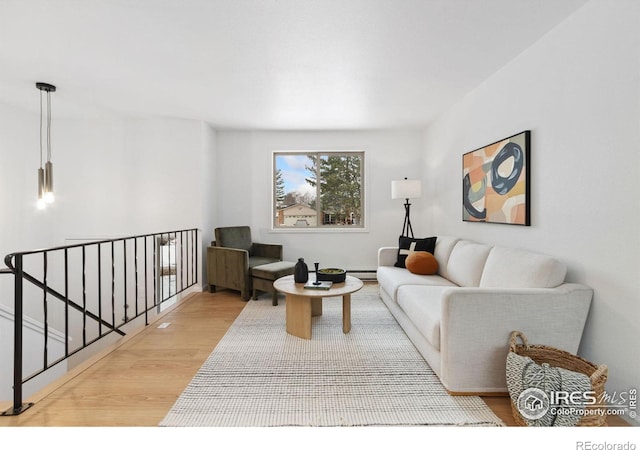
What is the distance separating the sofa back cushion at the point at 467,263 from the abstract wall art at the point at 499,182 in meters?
0.30

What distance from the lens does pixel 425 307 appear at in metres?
2.35

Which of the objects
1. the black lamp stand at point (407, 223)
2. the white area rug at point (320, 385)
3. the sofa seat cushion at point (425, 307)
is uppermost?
the black lamp stand at point (407, 223)

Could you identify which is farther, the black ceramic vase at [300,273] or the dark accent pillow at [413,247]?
the dark accent pillow at [413,247]

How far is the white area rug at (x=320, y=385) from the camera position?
175cm

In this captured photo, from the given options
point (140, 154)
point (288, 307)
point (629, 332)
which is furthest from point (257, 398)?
point (140, 154)

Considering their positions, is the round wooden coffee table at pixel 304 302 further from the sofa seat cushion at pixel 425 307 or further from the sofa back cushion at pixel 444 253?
the sofa back cushion at pixel 444 253

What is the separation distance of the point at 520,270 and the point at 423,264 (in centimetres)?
129

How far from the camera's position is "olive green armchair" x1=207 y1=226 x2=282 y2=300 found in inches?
156

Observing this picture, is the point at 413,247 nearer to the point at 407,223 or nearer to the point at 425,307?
the point at 407,223

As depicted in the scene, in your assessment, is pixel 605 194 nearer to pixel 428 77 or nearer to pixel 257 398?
pixel 428 77

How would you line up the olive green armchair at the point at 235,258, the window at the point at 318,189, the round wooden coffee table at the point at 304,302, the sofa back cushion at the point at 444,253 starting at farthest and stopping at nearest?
the window at the point at 318,189, the olive green armchair at the point at 235,258, the sofa back cushion at the point at 444,253, the round wooden coffee table at the point at 304,302

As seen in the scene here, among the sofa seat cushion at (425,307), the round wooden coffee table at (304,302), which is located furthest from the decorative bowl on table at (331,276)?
the sofa seat cushion at (425,307)

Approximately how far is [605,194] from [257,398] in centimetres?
233

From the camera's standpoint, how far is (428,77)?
3021mm
